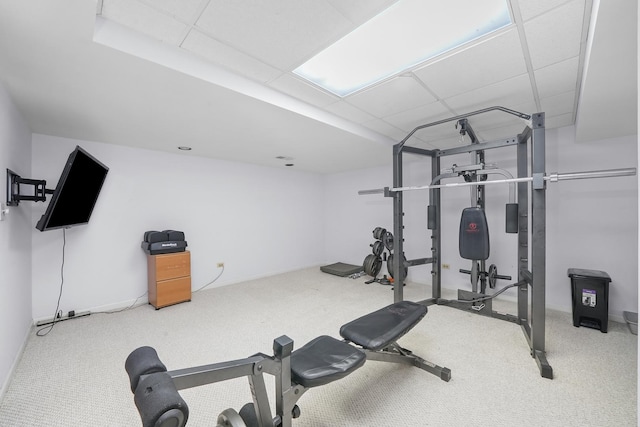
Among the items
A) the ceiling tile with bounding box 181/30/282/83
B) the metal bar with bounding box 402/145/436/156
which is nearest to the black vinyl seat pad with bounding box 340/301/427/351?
the metal bar with bounding box 402/145/436/156

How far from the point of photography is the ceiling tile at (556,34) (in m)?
1.42

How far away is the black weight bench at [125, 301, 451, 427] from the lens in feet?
2.70

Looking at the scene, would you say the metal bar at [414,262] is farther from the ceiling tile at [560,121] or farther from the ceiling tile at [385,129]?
the ceiling tile at [560,121]

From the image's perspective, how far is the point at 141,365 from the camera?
39.1 inches

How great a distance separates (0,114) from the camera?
187cm

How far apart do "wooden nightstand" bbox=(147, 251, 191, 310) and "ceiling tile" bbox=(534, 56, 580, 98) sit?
14.6 ft

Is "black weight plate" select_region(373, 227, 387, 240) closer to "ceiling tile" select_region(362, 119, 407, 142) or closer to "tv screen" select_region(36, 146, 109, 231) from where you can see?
"ceiling tile" select_region(362, 119, 407, 142)

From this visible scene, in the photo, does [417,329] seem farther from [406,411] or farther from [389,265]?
[389,265]

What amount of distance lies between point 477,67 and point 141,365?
269 centimetres

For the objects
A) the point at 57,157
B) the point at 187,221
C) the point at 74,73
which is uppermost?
the point at 74,73

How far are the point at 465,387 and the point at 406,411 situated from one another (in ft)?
1.80

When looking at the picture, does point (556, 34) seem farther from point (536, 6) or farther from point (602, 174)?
point (602, 174)

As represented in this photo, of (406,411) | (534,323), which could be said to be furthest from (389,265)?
(406,411)

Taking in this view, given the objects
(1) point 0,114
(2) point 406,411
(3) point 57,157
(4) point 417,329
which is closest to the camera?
(2) point 406,411
